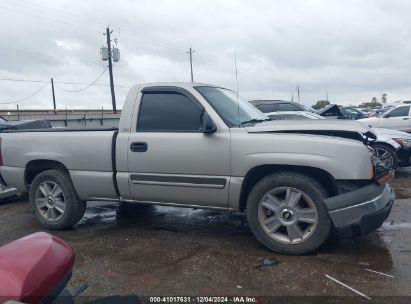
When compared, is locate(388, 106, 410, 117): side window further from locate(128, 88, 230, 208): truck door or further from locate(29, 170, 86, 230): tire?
locate(29, 170, 86, 230): tire

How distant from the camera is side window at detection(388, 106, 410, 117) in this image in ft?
45.8

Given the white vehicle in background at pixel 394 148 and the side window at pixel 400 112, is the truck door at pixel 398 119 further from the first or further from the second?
the white vehicle in background at pixel 394 148

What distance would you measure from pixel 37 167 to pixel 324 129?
12.3 ft

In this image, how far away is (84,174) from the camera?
5.08 m

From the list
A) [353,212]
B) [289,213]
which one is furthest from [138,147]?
[353,212]

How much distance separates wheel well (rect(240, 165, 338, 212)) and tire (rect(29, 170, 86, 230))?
2.22 m

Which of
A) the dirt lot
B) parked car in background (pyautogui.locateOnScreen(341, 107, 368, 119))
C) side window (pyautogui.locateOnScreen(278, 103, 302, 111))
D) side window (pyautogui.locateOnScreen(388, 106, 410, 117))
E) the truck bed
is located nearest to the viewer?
the dirt lot

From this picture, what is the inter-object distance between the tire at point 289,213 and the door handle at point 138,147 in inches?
52.0

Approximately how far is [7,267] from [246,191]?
122 inches

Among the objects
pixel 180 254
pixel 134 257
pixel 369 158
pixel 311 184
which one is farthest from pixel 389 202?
pixel 134 257

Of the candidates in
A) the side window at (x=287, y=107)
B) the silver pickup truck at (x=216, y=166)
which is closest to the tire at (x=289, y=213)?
the silver pickup truck at (x=216, y=166)

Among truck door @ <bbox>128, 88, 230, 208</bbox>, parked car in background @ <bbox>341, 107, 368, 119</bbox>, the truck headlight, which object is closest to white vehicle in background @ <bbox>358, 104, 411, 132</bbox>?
parked car in background @ <bbox>341, 107, 368, 119</bbox>

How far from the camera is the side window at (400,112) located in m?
14.0

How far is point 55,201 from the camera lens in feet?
17.4
